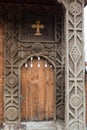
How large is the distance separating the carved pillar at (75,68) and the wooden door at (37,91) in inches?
72.0

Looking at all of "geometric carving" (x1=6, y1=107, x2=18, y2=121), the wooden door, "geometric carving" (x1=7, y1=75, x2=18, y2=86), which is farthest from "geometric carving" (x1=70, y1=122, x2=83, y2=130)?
"geometric carving" (x1=7, y1=75, x2=18, y2=86)

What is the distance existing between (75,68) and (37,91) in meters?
2.17

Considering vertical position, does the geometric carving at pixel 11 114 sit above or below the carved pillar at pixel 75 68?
below

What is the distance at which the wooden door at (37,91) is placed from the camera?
380 inches

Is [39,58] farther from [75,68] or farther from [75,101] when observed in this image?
[75,101]

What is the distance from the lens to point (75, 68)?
316 inches

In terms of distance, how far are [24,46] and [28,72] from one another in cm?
90

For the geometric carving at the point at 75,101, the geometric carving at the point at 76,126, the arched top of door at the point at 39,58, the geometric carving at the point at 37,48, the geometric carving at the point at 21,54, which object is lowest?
the geometric carving at the point at 76,126

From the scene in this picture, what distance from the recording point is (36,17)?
9.73 meters

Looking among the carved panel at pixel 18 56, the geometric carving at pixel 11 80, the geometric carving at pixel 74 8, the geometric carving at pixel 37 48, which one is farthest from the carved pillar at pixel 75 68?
the geometric carving at pixel 11 80

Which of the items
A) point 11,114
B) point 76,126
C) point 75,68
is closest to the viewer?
point 76,126

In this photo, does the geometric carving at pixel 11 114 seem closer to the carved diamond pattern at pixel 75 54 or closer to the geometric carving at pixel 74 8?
the carved diamond pattern at pixel 75 54

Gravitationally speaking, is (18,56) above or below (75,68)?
above

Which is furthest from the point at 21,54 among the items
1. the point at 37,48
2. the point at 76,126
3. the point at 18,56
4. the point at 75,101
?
the point at 76,126
